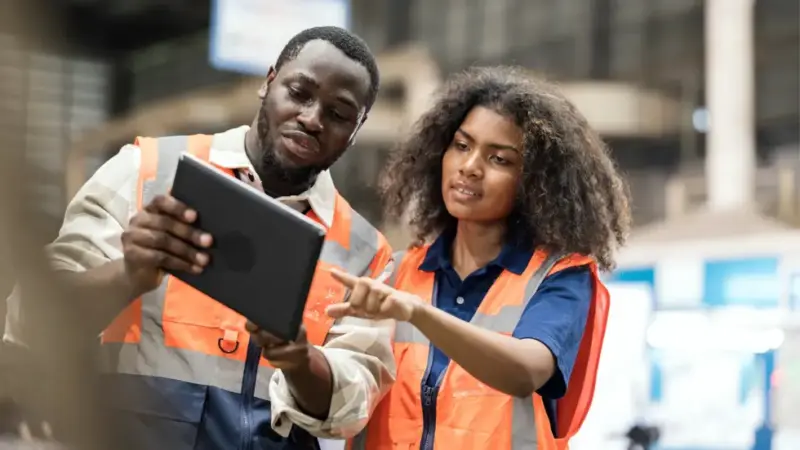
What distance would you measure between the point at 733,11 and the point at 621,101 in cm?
199

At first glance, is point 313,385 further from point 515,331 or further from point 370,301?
point 515,331

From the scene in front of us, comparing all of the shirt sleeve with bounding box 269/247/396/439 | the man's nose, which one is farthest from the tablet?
the man's nose

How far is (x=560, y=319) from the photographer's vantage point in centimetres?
176

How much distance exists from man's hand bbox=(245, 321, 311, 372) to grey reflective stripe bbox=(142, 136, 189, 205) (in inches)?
14.9

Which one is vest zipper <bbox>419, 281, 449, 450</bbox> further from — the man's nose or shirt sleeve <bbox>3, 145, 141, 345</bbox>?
shirt sleeve <bbox>3, 145, 141, 345</bbox>

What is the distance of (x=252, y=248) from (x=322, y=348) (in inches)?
17.6

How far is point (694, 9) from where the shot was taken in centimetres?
809

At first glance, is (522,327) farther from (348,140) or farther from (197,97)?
(197,97)

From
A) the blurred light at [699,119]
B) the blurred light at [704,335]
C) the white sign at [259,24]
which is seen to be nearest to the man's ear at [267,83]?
the blurred light at [704,335]

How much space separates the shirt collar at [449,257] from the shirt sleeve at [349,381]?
20 centimetres

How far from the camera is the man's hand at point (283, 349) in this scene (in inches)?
57.5

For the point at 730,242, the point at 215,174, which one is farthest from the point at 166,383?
the point at 730,242

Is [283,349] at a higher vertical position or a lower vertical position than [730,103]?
lower

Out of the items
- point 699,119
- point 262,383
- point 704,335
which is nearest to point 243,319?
point 262,383
